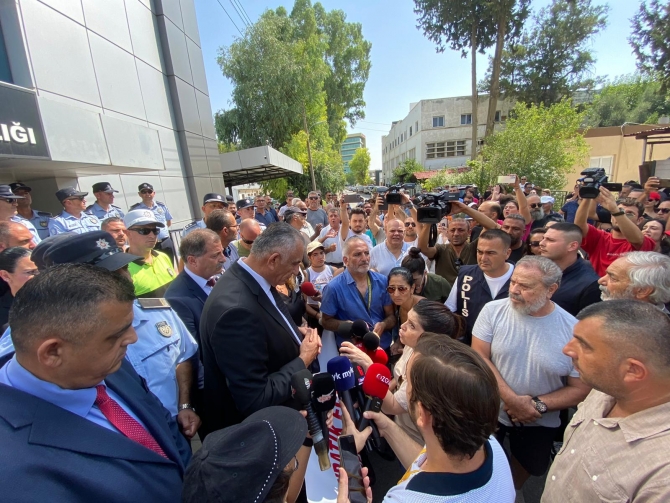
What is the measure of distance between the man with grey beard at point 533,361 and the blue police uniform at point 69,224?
16.1 ft

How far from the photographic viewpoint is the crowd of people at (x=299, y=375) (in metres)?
0.97

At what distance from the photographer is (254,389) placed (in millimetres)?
1605

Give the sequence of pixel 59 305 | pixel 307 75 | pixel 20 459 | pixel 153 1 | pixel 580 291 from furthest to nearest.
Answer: pixel 307 75, pixel 153 1, pixel 580 291, pixel 59 305, pixel 20 459

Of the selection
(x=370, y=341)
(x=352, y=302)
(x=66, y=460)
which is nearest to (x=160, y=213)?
(x=352, y=302)

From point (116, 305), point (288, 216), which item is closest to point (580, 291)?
point (116, 305)

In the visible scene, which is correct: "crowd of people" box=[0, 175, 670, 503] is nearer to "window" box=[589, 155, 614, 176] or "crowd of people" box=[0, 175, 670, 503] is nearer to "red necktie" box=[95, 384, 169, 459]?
"red necktie" box=[95, 384, 169, 459]

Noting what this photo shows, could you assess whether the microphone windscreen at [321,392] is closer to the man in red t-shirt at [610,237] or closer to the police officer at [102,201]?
the man in red t-shirt at [610,237]

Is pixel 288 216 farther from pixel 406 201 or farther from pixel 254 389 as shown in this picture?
pixel 254 389

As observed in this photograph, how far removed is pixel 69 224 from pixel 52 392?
4500mm

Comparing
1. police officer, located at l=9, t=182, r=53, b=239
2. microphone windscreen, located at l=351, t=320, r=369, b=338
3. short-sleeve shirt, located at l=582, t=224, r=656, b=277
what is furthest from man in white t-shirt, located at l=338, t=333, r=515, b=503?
police officer, located at l=9, t=182, r=53, b=239

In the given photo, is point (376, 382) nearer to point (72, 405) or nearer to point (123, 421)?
point (123, 421)

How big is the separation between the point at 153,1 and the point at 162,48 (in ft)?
3.58

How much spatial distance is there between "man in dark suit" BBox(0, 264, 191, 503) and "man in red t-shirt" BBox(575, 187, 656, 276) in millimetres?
4224

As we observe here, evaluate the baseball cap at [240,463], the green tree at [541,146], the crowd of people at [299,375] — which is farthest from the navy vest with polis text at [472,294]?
the green tree at [541,146]
